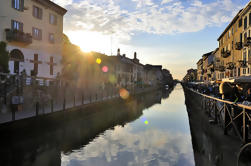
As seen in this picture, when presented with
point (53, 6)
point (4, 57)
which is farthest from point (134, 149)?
point (53, 6)

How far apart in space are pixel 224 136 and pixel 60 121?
12.2m

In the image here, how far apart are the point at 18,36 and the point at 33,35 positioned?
12.3ft

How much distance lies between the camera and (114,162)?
9.85 metres

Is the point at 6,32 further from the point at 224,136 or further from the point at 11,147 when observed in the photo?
the point at 224,136

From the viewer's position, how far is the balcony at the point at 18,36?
70.6ft

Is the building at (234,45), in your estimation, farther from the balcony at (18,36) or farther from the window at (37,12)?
the balcony at (18,36)

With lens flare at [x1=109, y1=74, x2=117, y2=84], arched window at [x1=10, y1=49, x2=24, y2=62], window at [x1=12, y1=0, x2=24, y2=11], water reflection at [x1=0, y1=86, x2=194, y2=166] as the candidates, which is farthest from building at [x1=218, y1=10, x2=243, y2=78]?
window at [x1=12, y1=0, x2=24, y2=11]

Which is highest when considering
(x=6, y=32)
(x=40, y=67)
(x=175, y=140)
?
(x=6, y=32)

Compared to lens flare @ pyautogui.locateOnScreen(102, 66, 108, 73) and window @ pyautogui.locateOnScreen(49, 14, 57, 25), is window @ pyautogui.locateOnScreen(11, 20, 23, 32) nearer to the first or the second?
window @ pyautogui.locateOnScreen(49, 14, 57, 25)

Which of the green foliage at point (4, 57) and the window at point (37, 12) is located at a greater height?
the window at point (37, 12)

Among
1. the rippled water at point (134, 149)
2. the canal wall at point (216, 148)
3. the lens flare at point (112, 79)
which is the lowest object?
the rippled water at point (134, 149)

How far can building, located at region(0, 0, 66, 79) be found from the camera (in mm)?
21984

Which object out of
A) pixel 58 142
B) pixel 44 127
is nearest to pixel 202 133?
pixel 58 142

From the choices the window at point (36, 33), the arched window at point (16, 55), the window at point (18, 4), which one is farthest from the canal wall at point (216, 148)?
the window at point (36, 33)
